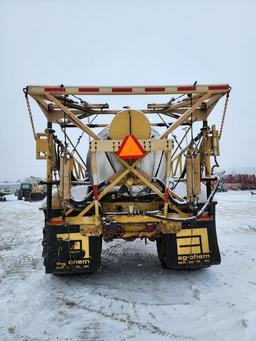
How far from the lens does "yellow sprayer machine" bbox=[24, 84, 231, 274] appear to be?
427 cm

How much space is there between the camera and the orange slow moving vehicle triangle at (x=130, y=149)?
411cm

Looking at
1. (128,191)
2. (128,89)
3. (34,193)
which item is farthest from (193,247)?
(34,193)

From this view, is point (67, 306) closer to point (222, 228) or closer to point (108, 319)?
point (108, 319)

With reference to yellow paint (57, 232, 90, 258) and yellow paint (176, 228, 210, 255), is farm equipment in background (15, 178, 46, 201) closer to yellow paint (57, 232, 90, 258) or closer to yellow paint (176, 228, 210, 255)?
yellow paint (57, 232, 90, 258)

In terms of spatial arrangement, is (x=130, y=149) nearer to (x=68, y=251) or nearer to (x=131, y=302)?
(x=68, y=251)

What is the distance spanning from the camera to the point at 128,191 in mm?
4727

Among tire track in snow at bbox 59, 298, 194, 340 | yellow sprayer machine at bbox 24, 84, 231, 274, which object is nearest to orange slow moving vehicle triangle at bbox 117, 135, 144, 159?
yellow sprayer machine at bbox 24, 84, 231, 274

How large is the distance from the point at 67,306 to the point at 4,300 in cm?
80

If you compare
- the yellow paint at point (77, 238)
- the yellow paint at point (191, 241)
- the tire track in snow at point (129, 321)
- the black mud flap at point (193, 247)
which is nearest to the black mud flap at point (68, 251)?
the yellow paint at point (77, 238)

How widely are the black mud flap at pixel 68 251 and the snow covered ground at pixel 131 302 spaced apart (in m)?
0.22

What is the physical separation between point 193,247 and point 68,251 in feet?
5.52

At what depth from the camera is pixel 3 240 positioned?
8.45 meters

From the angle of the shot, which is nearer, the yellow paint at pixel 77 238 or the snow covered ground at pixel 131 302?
the snow covered ground at pixel 131 302

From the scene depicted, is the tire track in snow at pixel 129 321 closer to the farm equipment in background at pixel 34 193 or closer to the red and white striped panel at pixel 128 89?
the red and white striped panel at pixel 128 89
